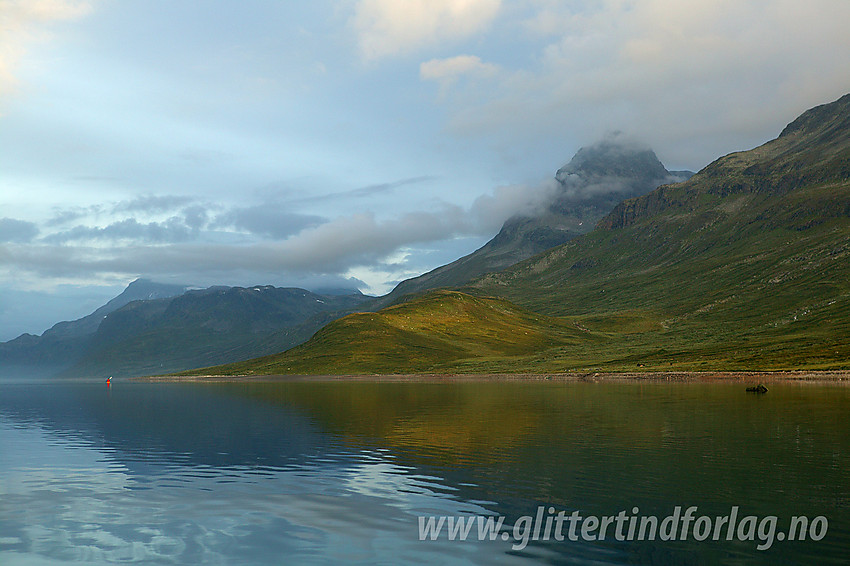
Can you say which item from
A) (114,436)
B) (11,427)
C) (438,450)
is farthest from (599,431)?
(11,427)

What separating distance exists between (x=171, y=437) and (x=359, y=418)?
27508 millimetres

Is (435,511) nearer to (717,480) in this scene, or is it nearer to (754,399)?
(717,480)

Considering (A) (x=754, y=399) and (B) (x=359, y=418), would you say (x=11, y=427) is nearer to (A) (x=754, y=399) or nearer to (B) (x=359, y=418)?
(B) (x=359, y=418)

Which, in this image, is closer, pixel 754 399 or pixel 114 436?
pixel 114 436

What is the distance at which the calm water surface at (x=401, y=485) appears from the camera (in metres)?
27.4

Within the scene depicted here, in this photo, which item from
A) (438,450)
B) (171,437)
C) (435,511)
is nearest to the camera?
(435,511)

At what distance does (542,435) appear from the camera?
65062mm

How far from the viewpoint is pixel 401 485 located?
41438 mm

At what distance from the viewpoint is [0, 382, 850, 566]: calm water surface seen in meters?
27.4

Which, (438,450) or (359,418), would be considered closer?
(438,450)

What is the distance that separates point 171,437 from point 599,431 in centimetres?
4952

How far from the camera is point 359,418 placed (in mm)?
92312

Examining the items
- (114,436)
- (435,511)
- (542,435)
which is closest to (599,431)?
(542,435)

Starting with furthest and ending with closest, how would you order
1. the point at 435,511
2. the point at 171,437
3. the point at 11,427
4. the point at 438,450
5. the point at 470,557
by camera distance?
the point at 11,427, the point at 171,437, the point at 438,450, the point at 435,511, the point at 470,557
